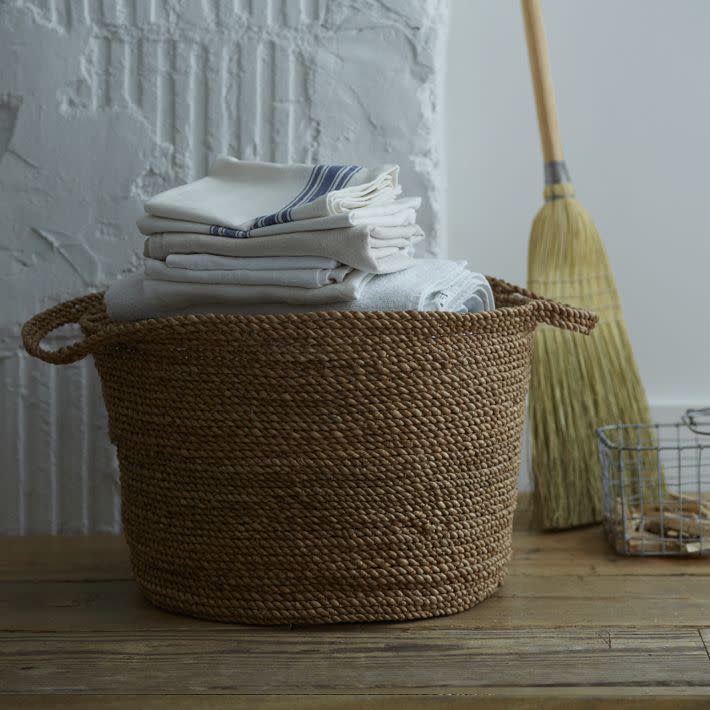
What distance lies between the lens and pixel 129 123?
1553mm

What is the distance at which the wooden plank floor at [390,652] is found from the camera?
3.16ft

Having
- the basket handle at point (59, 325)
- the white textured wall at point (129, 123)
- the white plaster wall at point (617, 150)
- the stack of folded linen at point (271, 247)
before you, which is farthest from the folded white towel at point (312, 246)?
the white plaster wall at point (617, 150)

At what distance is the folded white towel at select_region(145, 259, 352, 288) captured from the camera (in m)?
1.09

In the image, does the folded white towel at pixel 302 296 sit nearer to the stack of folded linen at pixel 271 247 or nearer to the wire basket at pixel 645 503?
the stack of folded linen at pixel 271 247

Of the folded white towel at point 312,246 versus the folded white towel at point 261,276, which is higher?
the folded white towel at point 312,246

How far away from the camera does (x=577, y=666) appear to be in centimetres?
102

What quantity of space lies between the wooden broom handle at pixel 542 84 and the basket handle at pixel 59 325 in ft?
2.45

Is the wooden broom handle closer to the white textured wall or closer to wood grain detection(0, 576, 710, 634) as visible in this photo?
the white textured wall

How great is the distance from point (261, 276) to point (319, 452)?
21 centimetres

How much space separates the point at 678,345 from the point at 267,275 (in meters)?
1.02

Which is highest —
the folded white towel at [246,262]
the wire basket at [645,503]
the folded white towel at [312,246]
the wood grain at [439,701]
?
the folded white towel at [312,246]

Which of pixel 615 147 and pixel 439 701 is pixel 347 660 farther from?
pixel 615 147

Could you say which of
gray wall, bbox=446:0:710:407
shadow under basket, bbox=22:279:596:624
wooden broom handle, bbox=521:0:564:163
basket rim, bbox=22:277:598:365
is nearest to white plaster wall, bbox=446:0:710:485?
gray wall, bbox=446:0:710:407

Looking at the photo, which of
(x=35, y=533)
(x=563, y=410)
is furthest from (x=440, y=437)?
(x=35, y=533)
